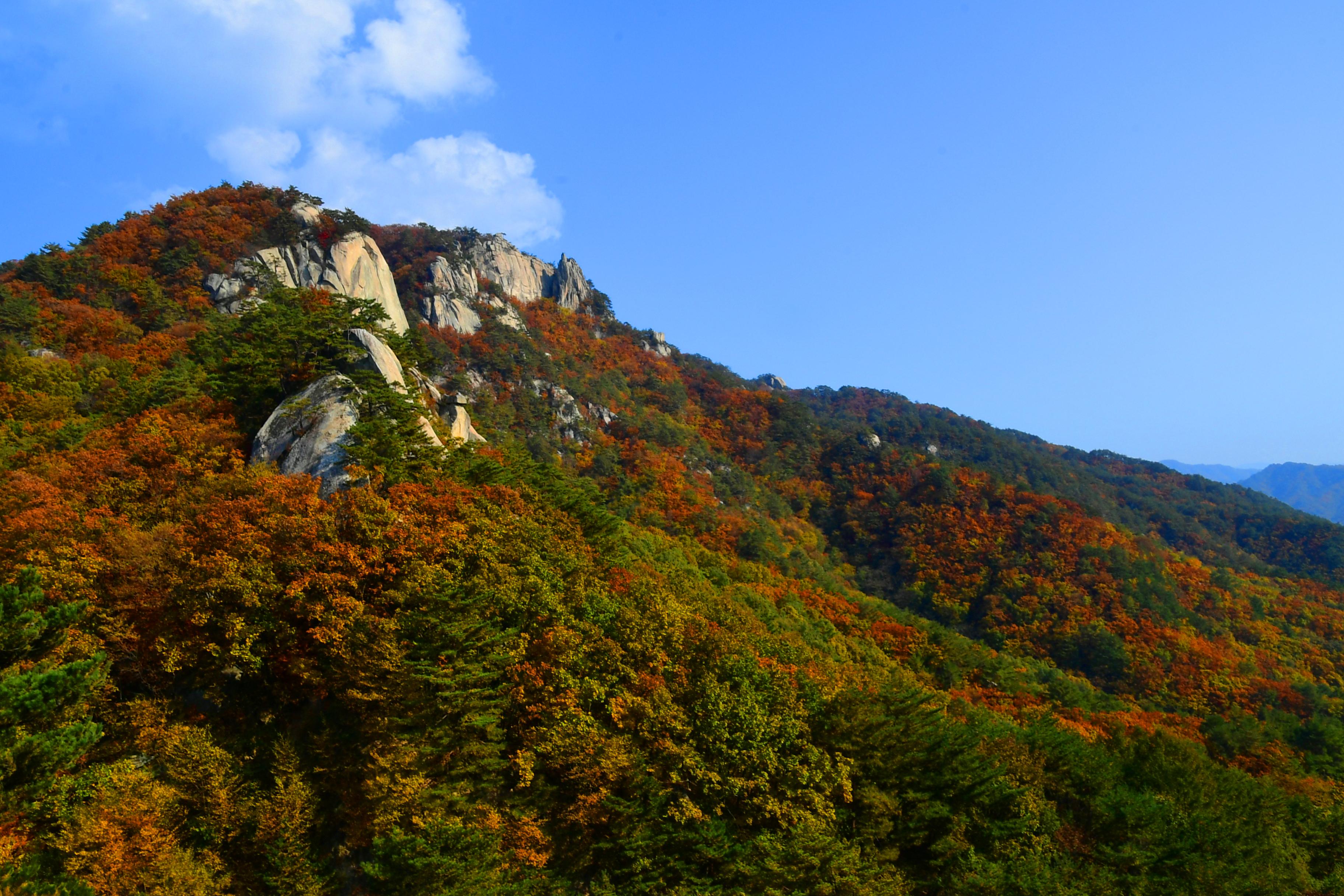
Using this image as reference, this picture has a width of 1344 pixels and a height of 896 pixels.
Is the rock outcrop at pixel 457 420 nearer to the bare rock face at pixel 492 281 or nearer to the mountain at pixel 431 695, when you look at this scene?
the mountain at pixel 431 695

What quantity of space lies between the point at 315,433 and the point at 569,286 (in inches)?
3794

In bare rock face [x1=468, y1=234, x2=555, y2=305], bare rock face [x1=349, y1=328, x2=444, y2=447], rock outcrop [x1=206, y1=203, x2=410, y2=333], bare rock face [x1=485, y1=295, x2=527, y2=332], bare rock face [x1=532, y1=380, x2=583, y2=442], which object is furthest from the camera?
bare rock face [x1=468, y1=234, x2=555, y2=305]

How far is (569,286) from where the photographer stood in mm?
117562

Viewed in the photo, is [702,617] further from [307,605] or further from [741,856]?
[307,605]

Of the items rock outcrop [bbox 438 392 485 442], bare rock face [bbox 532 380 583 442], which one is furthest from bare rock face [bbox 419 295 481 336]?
rock outcrop [bbox 438 392 485 442]

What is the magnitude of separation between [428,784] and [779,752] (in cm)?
1024

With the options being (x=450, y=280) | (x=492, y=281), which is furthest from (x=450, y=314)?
(x=492, y=281)

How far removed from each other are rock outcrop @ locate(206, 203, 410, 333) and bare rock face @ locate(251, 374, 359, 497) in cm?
2418

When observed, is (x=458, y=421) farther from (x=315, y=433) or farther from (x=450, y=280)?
(x=450, y=280)

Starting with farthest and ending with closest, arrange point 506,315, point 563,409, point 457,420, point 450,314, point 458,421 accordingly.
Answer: point 506,315, point 450,314, point 563,409, point 458,421, point 457,420

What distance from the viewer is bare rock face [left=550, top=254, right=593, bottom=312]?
115625 mm

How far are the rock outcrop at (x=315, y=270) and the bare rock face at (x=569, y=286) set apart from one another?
54.3m

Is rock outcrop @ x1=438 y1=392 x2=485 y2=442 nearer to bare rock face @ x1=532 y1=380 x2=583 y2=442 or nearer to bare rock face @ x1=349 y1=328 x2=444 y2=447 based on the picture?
bare rock face @ x1=349 y1=328 x2=444 y2=447

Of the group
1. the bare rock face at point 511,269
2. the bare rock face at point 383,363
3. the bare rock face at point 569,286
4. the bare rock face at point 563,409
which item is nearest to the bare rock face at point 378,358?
the bare rock face at point 383,363
